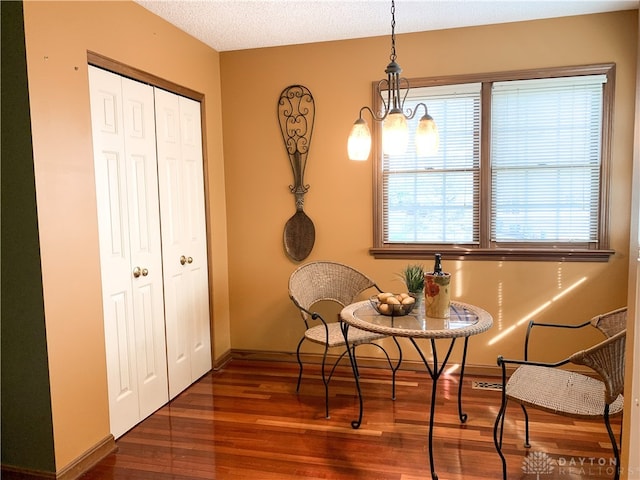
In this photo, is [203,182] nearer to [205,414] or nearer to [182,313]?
[182,313]

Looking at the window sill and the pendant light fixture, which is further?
the window sill

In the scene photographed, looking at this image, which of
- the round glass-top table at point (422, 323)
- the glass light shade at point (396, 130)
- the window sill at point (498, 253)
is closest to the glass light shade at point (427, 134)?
the glass light shade at point (396, 130)

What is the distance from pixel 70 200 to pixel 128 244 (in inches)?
20.2

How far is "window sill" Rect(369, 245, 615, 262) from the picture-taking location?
3193 millimetres

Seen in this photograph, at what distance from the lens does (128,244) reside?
271 centimetres

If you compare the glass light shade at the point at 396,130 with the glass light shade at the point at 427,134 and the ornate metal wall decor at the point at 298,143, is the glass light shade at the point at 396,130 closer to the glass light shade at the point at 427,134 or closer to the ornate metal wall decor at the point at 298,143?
the glass light shade at the point at 427,134

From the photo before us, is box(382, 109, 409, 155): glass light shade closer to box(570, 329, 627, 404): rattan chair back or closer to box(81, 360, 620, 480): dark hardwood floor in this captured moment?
box(570, 329, 627, 404): rattan chair back

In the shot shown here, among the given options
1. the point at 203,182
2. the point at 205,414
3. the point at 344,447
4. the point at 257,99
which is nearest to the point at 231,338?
the point at 205,414

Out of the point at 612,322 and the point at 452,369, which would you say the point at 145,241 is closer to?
the point at 452,369

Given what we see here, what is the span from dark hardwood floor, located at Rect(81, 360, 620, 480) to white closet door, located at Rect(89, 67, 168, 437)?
26cm

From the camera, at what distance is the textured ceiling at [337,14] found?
9.42ft

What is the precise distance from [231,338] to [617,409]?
9.44 feet

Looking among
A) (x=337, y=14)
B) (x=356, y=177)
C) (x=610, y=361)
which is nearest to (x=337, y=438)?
(x=610, y=361)

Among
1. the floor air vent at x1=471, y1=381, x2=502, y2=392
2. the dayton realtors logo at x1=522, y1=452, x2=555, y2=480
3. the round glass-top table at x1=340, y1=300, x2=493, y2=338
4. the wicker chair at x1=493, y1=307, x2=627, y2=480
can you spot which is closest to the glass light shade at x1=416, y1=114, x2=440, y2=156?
the round glass-top table at x1=340, y1=300, x2=493, y2=338
